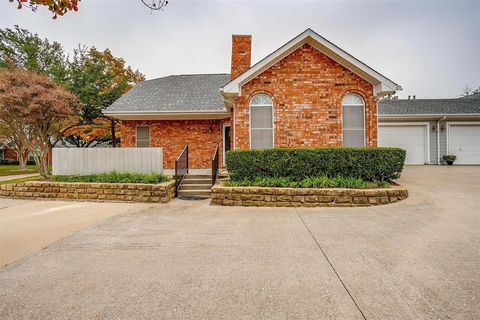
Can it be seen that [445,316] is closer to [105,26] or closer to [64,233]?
[64,233]

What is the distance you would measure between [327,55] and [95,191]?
31.5 ft

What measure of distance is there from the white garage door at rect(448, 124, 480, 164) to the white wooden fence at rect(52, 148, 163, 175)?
17735 millimetres

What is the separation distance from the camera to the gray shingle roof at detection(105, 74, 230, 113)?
12273mm

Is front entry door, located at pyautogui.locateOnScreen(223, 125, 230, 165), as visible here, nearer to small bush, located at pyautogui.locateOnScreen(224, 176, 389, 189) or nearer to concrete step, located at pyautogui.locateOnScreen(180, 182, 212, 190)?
concrete step, located at pyautogui.locateOnScreen(180, 182, 212, 190)

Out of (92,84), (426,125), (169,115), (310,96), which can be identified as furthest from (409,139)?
(92,84)

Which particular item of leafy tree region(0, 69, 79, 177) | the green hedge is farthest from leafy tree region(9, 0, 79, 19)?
leafy tree region(0, 69, 79, 177)

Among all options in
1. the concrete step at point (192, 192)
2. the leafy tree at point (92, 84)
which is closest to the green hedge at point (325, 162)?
the concrete step at point (192, 192)

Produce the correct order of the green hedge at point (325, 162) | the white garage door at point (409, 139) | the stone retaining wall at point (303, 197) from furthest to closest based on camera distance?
the white garage door at point (409, 139), the green hedge at point (325, 162), the stone retaining wall at point (303, 197)

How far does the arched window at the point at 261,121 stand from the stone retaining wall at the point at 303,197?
2532mm

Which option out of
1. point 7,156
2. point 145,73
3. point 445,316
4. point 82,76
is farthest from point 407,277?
point 7,156

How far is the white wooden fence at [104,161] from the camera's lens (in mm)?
8508

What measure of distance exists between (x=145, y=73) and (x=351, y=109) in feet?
77.9

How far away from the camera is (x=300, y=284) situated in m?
2.75

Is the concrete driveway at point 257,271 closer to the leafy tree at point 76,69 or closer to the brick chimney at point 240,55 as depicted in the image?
the brick chimney at point 240,55
